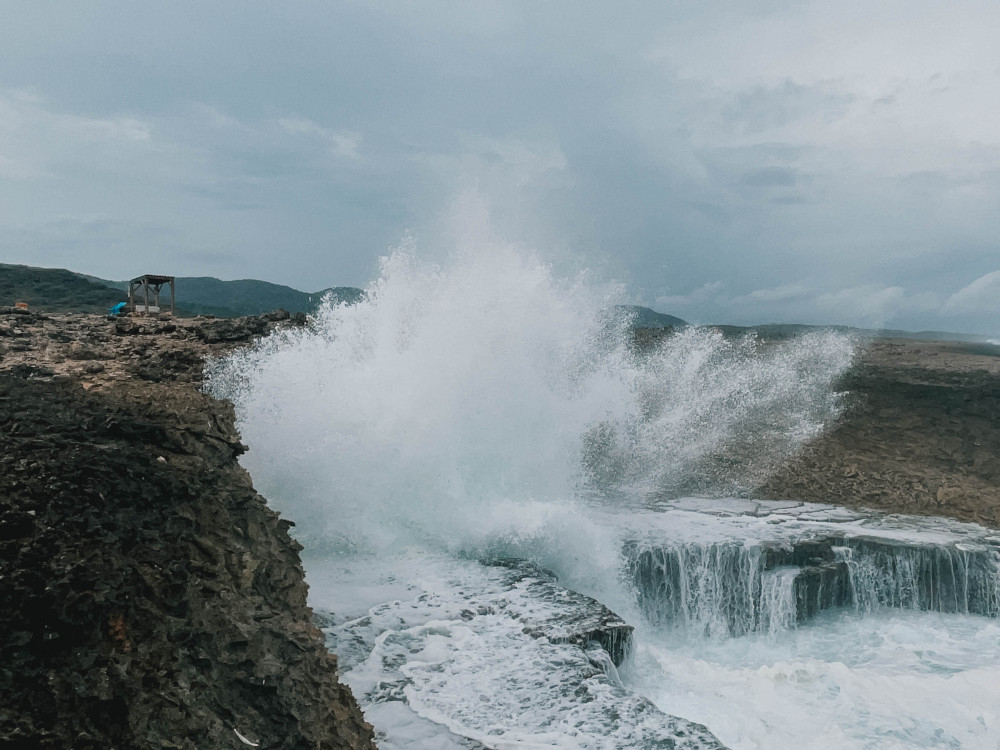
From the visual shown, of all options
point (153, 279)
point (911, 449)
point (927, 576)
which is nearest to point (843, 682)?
point (927, 576)

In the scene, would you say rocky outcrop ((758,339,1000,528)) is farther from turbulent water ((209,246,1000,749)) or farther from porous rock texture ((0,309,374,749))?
porous rock texture ((0,309,374,749))

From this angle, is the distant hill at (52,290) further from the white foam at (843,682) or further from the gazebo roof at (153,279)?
the white foam at (843,682)

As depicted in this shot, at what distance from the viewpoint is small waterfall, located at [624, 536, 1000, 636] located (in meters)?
8.12

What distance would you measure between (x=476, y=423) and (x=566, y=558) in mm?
2394

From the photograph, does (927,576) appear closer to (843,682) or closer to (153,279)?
(843,682)

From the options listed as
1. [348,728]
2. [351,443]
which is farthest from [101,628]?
[351,443]

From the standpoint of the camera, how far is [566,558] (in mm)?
7859

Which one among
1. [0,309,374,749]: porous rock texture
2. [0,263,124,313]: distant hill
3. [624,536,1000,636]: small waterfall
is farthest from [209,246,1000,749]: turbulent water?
[0,263,124,313]: distant hill

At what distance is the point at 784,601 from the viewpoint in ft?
26.8

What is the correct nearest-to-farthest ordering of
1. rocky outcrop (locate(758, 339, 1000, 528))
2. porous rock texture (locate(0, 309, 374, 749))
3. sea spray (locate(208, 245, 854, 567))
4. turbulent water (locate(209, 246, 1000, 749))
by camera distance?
porous rock texture (locate(0, 309, 374, 749)), turbulent water (locate(209, 246, 1000, 749)), sea spray (locate(208, 245, 854, 567)), rocky outcrop (locate(758, 339, 1000, 528))

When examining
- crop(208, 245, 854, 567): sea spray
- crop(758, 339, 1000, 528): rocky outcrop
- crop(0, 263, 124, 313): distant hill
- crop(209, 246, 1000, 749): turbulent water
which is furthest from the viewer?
crop(0, 263, 124, 313): distant hill

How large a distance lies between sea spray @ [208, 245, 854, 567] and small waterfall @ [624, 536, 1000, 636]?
1201mm

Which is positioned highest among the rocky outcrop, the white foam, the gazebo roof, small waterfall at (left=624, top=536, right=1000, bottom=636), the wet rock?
the gazebo roof

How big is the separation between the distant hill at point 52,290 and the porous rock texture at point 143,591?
2381 centimetres
